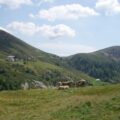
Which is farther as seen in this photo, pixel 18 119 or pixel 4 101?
pixel 4 101

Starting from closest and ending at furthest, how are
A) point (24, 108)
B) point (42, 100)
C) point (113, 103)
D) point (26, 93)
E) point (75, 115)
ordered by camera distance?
point (75, 115)
point (113, 103)
point (24, 108)
point (42, 100)
point (26, 93)

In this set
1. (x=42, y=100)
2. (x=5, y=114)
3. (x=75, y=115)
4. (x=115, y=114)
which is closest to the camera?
(x=115, y=114)

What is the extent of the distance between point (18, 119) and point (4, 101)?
16055mm

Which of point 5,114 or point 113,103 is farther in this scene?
point 5,114

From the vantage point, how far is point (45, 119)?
34344 millimetres

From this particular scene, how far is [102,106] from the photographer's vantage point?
35906 mm

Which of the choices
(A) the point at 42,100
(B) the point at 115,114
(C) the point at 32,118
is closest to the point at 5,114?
(C) the point at 32,118

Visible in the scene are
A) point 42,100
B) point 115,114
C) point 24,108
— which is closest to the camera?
point 115,114

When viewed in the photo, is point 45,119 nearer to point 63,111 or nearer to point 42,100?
point 63,111

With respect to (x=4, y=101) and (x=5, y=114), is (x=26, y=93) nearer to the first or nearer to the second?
(x=4, y=101)

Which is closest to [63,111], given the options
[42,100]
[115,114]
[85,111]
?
[85,111]

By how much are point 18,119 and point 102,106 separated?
8.56m

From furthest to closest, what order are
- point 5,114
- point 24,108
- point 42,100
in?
point 42,100
point 24,108
point 5,114

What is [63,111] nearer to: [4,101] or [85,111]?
[85,111]
